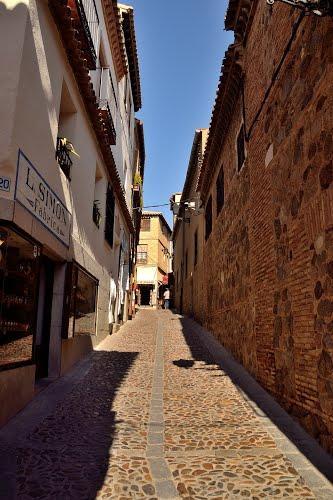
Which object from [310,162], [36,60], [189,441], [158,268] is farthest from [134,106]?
[158,268]

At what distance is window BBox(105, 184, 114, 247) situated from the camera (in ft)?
37.8

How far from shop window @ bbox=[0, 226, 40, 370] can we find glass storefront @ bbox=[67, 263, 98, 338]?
72.5 inches

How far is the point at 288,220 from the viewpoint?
5.34 m

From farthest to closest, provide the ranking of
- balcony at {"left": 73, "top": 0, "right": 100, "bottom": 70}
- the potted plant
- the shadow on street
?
the potted plant < balcony at {"left": 73, "top": 0, "right": 100, "bottom": 70} < the shadow on street

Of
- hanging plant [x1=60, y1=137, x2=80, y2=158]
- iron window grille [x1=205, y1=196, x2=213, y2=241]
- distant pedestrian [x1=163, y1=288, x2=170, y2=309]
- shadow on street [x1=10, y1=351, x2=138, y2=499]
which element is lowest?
shadow on street [x1=10, y1=351, x2=138, y2=499]

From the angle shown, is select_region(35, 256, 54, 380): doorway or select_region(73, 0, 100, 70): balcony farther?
select_region(73, 0, 100, 70): balcony

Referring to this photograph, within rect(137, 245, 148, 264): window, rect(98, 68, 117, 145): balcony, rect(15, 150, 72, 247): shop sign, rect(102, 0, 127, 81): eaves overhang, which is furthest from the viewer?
rect(137, 245, 148, 264): window

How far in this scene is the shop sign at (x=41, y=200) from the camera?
15.6 feet

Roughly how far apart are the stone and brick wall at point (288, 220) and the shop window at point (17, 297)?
3.34 meters

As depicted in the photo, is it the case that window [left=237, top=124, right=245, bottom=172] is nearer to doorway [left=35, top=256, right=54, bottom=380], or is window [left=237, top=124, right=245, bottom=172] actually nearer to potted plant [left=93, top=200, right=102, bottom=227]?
potted plant [left=93, top=200, right=102, bottom=227]

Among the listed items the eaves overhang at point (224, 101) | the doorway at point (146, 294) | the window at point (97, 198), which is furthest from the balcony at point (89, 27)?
the doorway at point (146, 294)

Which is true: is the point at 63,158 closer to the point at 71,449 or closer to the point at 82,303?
the point at 82,303

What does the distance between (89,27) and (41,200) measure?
514cm

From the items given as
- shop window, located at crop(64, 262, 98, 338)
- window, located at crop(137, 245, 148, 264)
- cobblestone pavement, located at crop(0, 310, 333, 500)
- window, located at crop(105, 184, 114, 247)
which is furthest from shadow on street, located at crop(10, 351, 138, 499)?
window, located at crop(137, 245, 148, 264)
